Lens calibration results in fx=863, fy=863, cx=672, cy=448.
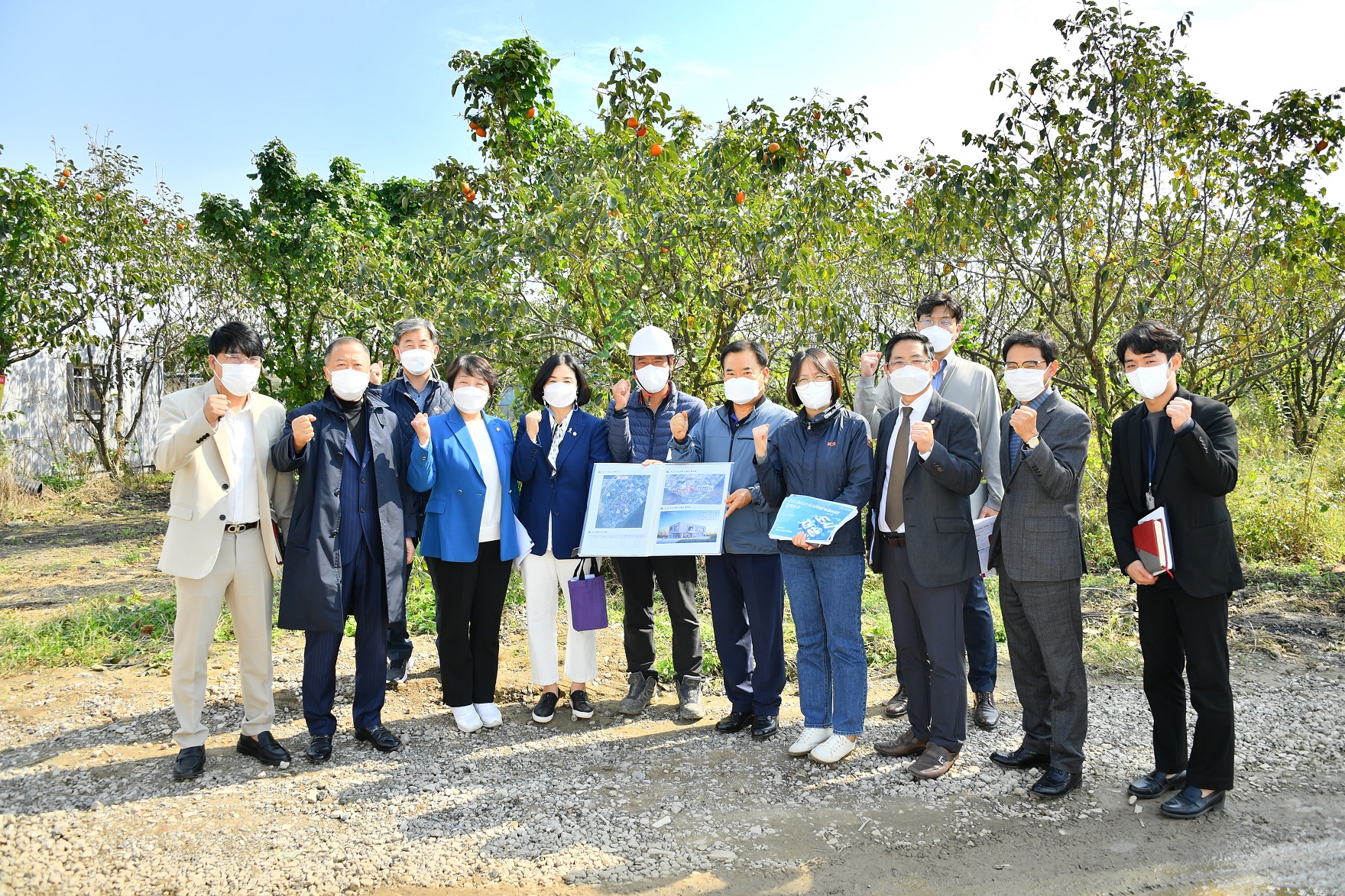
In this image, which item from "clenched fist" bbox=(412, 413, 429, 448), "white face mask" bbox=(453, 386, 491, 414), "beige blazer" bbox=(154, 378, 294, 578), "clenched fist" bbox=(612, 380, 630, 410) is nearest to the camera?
"beige blazer" bbox=(154, 378, 294, 578)

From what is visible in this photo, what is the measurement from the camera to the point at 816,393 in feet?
13.4

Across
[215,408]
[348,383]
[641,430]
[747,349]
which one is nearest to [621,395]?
[641,430]

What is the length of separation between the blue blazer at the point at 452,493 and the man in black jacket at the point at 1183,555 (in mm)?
2942

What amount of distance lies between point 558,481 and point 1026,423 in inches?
92.7

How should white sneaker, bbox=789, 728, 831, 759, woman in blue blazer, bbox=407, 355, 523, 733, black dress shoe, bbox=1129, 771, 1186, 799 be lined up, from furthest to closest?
1. woman in blue blazer, bbox=407, 355, 523, 733
2. white sneaker, bbox=789, 728, 831, 759
3. black dress shoe, bbox=1129, 771, 1186, 799

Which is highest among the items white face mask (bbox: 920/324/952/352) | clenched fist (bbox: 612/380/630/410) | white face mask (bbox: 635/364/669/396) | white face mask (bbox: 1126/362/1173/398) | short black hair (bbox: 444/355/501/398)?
white face mask (bbox: 920/324/952/352)

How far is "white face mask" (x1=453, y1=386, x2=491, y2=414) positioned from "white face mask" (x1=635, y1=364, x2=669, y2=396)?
0.83 metres

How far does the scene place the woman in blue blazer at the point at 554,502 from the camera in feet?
15.1

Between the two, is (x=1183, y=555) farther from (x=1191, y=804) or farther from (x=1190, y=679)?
(x=1191, y=804)

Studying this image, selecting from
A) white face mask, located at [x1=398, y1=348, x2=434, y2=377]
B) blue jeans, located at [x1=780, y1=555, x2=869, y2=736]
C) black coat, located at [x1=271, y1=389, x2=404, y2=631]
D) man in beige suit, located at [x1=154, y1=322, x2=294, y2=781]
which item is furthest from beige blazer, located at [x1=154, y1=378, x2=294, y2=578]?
blue jeans, located at [x1=780, y1=555, x2=869, y2=736]

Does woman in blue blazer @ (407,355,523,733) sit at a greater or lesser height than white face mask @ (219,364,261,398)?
lesser

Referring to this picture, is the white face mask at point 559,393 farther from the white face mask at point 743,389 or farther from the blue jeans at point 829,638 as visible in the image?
→ the blue jeans at point 829,638

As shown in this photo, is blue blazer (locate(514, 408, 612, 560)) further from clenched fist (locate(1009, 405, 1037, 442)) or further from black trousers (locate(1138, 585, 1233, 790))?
Result: black trousers (locate(1138, 585, 1233, 790))

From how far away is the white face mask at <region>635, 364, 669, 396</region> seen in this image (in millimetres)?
4633
